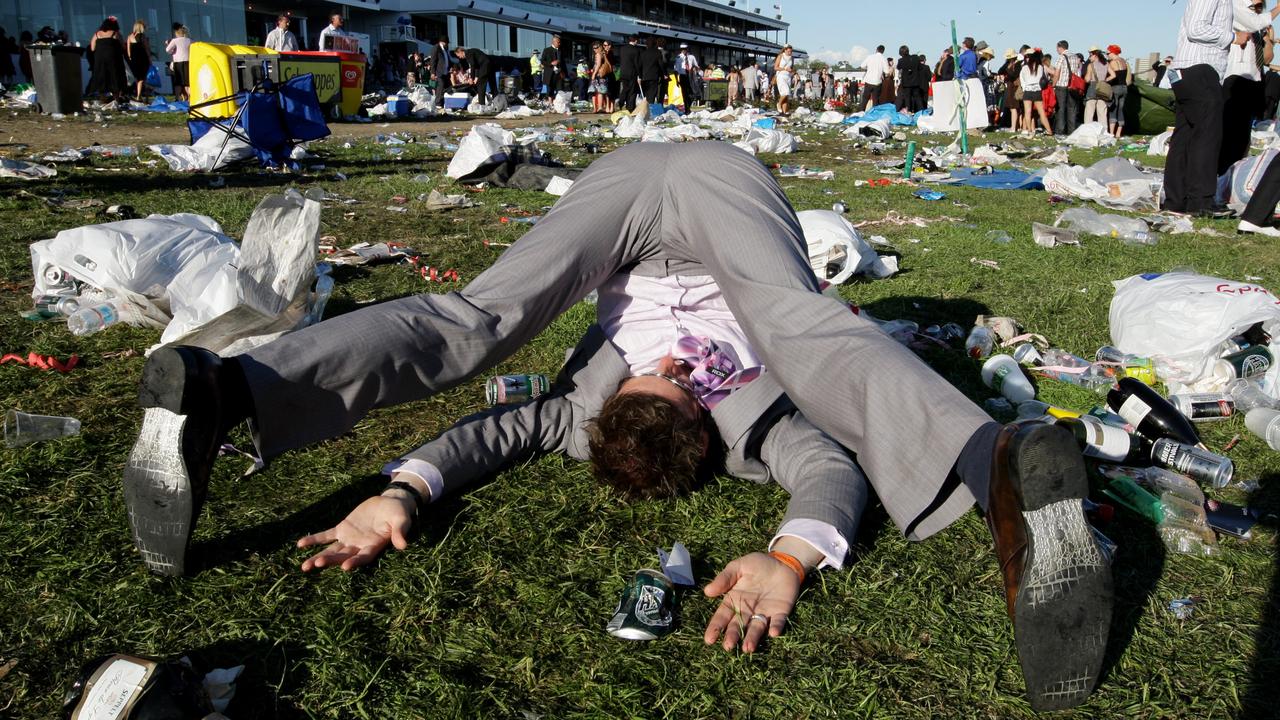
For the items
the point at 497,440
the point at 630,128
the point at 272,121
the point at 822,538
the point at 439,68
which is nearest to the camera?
the point at 822,538

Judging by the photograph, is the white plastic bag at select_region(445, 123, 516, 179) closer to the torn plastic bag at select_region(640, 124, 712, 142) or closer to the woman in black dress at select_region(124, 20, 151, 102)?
the torn plastic bag at select_region(640, 124, 712, 142)

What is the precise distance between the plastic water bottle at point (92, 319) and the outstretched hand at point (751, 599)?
302 cm

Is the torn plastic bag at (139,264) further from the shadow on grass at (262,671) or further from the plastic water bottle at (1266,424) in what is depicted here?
the plastic water bottle at (1266,424)

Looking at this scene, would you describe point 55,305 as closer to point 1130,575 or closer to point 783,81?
point 1130,575

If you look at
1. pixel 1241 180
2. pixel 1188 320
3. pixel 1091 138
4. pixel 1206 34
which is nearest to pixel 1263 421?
pixel 1188 320

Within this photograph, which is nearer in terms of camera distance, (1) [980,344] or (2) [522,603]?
(2) [522,603]

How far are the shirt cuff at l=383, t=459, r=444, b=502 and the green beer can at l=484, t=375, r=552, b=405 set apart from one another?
2.07 ft

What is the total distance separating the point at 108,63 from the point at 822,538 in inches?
712

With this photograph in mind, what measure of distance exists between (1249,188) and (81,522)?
8.58 metres

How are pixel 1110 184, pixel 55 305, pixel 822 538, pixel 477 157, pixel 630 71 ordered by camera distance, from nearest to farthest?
pixel 822 538
pixel 55 305
pixel 477 157
pixel 1110 184
pixel 630 71

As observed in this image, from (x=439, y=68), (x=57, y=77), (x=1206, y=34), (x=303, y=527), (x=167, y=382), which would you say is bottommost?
(x=303, y=527)

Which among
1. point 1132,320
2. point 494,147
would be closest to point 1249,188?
point 1132,320

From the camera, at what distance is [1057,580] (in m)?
1.75

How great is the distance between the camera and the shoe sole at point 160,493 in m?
1.91
